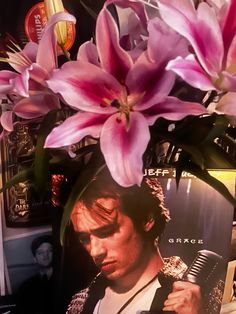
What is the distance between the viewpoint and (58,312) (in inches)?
25.2

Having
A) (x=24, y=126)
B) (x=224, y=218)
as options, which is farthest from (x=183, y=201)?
(x=24, y=126)

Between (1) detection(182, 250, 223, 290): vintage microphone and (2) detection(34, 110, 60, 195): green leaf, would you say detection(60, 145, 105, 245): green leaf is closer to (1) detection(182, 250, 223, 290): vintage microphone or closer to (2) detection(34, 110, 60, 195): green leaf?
(2) detection(34, 110, 60, 195): green leaf

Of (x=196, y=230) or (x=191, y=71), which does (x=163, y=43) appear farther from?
(x=196, y=230)

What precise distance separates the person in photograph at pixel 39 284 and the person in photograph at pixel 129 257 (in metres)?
0.17

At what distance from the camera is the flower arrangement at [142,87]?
1.53 ft

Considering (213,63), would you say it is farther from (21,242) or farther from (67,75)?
(21,242)

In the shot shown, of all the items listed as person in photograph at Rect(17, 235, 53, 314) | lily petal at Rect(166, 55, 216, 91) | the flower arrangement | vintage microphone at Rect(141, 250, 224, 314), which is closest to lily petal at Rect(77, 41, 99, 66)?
the flower arrangement

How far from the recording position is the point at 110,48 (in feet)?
1.60

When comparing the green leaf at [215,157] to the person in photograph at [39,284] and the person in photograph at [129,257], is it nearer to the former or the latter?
the person in photograph at [129,257]

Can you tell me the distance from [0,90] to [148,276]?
28 cm

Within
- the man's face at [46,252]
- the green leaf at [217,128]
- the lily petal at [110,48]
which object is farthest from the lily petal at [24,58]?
the man's face at [46,252]

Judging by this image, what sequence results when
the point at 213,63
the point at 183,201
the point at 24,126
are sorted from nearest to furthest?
the point at 213,63
the point at 183,201
the point at 24,126

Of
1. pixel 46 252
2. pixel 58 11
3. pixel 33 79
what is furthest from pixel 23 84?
pixel 46 252

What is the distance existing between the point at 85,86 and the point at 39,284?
41 cm
